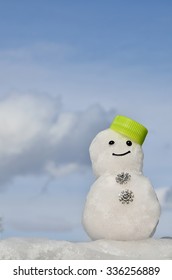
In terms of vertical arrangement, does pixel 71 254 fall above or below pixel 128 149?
below

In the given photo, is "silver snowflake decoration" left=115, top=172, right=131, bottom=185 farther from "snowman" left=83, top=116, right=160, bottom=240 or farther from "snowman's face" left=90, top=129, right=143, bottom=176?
"snowman's face" left=90, top=129, right=143, bottom=176

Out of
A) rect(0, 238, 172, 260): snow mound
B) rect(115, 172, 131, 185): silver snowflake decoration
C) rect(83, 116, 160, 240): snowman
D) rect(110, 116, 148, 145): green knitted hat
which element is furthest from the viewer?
rect(110, 116, 148, 145): green knitted hat

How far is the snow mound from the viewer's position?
884 centimetres

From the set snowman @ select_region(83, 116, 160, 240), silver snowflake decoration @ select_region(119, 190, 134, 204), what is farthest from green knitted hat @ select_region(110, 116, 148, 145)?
silver snowflake decoration @ select_region(119, 190, 134, 204)

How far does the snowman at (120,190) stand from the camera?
961 centimetres

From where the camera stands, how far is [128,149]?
9.95 meters

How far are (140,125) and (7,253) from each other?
2.97 metres

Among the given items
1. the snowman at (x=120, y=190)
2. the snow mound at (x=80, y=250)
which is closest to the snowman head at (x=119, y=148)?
the snowman at (x=120, y=190)
